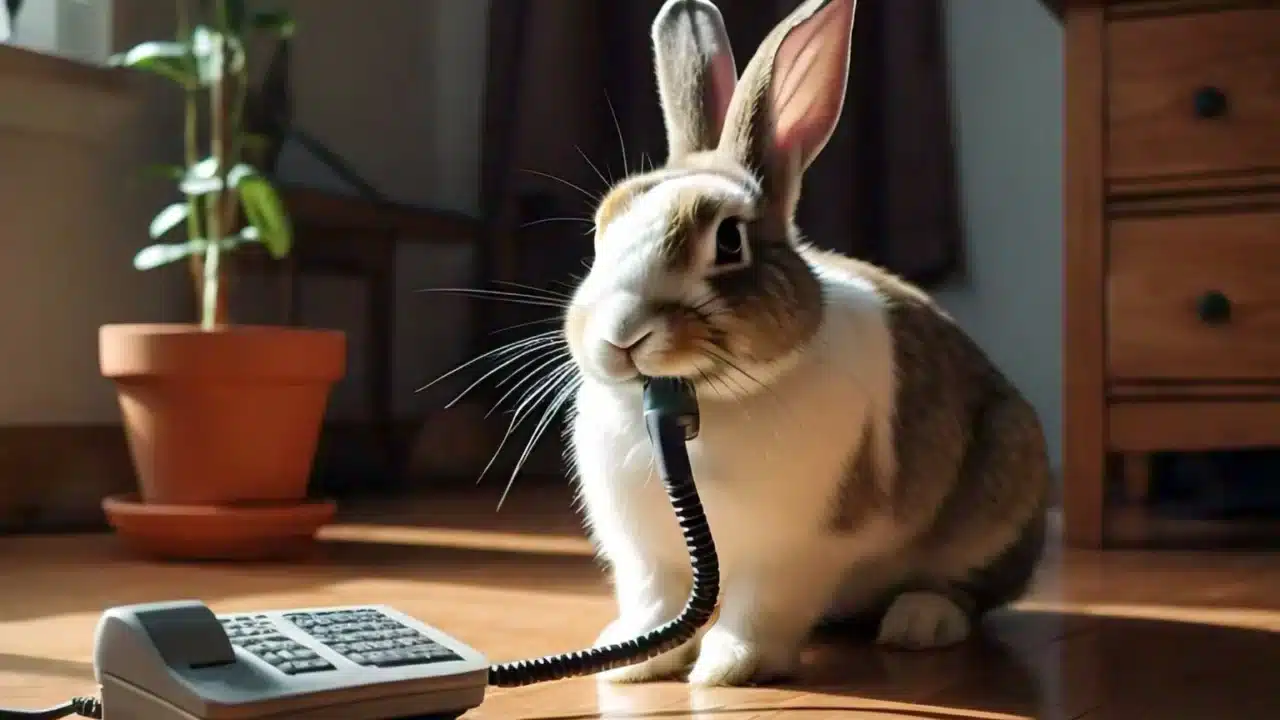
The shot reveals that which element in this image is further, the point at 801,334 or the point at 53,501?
the point at 53,501

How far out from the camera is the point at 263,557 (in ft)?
5.81

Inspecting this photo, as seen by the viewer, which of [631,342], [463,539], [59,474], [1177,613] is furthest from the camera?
[59,474]

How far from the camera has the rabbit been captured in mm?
917

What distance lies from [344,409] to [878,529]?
1885mm

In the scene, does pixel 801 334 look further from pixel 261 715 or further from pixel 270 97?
pixel 270 97

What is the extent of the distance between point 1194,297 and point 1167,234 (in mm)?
98

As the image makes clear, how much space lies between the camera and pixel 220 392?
5.77 feet

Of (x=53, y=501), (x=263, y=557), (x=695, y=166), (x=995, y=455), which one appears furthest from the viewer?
(x=53, y=501)

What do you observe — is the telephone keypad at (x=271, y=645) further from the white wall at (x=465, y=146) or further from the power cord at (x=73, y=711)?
the white wall at (x=465, y=146)

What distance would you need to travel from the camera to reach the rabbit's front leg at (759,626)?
97 cm

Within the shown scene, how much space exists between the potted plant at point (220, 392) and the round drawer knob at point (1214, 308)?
1203 millimetres

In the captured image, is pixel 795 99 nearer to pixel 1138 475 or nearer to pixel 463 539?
pixel 463 539

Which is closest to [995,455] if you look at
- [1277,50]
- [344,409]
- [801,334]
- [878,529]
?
[878,529]

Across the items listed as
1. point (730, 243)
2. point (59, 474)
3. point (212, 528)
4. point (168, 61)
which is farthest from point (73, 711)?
point (59, 474)
